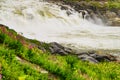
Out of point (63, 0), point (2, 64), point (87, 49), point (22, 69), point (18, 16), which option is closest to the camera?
point (2, 64)

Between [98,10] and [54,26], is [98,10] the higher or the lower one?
the lower one

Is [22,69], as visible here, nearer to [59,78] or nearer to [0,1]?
[59,78]

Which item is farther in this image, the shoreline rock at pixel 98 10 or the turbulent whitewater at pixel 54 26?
the shoreline rock at pixel 98 10

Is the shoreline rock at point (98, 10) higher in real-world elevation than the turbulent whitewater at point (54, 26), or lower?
lower

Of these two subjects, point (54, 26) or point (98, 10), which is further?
point (98, 10)

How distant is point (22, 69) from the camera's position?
1081 centimetres

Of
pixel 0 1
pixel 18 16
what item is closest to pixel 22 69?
pixel 18 16

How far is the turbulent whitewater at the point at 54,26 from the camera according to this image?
41.9 meters

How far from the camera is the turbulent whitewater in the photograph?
41875mm

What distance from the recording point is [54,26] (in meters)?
56.7

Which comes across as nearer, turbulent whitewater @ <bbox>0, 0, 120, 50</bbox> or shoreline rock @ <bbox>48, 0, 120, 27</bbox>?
turbulent whitewater @ <bbox>0, 0, 120, 50</bbox>

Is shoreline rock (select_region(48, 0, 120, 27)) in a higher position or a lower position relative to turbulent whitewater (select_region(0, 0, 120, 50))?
lower

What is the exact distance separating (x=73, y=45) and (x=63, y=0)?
41.1m

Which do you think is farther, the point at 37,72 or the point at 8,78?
the point at 37,72
